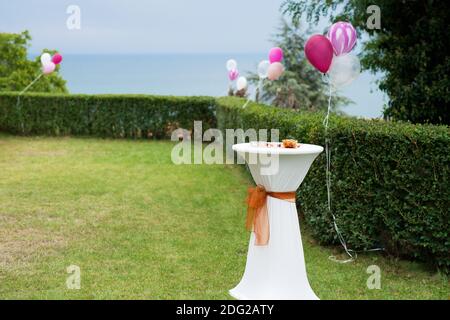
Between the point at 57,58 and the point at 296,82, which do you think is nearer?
the point at 57,58

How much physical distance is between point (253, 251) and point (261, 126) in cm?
448

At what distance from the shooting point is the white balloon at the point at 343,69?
579cm

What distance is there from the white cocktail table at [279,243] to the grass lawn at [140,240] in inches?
15.7

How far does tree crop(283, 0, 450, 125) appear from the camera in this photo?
8.45 metres

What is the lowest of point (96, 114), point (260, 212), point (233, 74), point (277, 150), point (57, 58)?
point (96, 114)

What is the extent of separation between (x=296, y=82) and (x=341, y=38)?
47.8 feet

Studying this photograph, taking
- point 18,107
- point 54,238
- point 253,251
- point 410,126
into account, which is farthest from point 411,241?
point 18,107

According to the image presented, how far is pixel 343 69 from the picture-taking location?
19.1 feet

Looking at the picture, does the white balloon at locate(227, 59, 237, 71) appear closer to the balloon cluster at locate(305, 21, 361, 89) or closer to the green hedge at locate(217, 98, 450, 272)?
the green hedge at locate(217, 98, 450, 272)

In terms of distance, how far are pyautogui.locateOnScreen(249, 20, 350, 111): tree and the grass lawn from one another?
937 cm

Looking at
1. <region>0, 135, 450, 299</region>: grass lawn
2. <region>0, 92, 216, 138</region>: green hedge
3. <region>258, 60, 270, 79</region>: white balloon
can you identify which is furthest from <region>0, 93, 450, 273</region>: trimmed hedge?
<region>0, 92, 216, 138</region>: green hedge

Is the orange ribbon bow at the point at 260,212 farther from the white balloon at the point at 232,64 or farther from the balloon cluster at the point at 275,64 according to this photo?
the white balloon at the point at 232,64

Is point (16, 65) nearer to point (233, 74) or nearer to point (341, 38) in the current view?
point (233, 74)

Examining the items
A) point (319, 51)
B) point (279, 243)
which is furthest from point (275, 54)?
point (279, 243)
